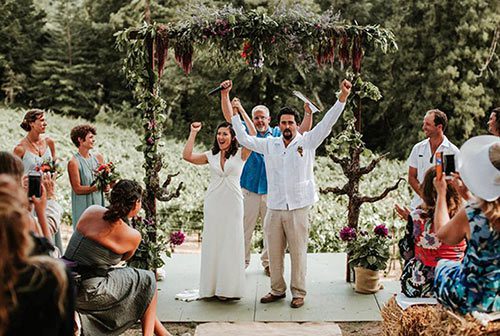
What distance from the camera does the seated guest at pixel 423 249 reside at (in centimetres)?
400

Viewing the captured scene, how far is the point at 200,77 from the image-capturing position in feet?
68.7

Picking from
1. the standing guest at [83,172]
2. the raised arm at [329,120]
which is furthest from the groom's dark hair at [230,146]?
the standing guest at [83,172]

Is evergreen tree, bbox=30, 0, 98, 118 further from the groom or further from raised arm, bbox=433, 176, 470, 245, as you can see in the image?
A: raised arm, bbox=433, 176, 470, 245

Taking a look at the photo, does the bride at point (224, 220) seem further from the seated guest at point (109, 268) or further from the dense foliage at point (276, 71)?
the dense foliage at point (276, 71)

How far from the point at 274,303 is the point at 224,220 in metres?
0.84

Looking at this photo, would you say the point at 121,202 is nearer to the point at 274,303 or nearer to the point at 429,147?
the point at 274,303

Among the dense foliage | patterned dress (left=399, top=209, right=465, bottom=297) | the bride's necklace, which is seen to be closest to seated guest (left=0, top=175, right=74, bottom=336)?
patterned dress (left=399, top=209, right=465, bottom=297)

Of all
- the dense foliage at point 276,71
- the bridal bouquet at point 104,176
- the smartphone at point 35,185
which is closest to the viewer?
the smartphone at point 35,185

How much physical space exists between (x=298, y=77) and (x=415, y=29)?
3797mm

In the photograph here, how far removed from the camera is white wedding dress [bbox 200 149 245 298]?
5973mm

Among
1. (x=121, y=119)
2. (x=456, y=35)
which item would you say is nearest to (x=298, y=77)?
(x=456, y=35)

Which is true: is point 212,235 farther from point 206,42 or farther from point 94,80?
point 94,80

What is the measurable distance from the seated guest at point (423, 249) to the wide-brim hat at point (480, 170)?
0.51 meters

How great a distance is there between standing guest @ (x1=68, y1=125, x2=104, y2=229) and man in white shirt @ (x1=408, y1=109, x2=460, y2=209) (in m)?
2.78
